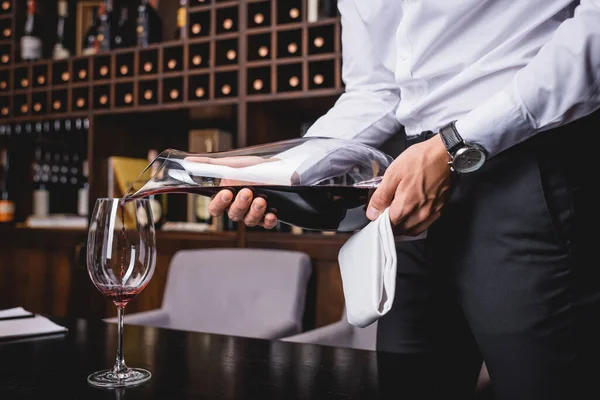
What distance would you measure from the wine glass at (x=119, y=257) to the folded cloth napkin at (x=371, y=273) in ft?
0.84

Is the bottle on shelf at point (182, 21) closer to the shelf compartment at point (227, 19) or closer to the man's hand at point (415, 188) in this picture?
the shelf compartment at point (227, 19)

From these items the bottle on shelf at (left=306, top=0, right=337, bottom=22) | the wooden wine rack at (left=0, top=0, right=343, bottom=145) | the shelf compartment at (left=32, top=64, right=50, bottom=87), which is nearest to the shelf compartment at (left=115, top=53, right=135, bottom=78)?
the wooden wine rack at (left=0, top=0, right=343, bottom=145)

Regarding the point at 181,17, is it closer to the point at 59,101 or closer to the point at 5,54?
the point at 59,101

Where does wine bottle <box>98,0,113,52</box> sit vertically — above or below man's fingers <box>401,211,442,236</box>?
above

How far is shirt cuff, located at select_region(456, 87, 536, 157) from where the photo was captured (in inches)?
26.9

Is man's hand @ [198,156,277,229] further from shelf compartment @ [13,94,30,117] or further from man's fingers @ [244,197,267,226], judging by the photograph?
shelf compartment @ [13,94,30,117]

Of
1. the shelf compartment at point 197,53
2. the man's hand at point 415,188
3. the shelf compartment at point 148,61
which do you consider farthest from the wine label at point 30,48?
the man's hand at point 415,188

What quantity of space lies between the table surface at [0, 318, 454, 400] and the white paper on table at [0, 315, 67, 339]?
0.02 metres

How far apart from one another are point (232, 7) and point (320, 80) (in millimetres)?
538

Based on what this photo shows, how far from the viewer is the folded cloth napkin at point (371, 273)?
63 cm

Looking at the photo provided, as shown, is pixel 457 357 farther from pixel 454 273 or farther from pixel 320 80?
pixel 320 80

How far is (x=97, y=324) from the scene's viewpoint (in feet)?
3.60

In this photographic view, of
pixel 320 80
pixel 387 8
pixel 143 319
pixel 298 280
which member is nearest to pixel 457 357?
pixel 387 8

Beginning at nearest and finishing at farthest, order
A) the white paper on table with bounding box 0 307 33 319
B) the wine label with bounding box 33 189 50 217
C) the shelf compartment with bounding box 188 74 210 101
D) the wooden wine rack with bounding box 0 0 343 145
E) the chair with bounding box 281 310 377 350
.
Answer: the white paper on table with bounding box 0 307 33 319 → the chair with bounding box 281 310 377 350 → the wooden wine rack with bounding box 0 0 343 145 → the shelf compartment with bounding box 188 74 210 101 → the wine label with bounding box 33 189 50 217
